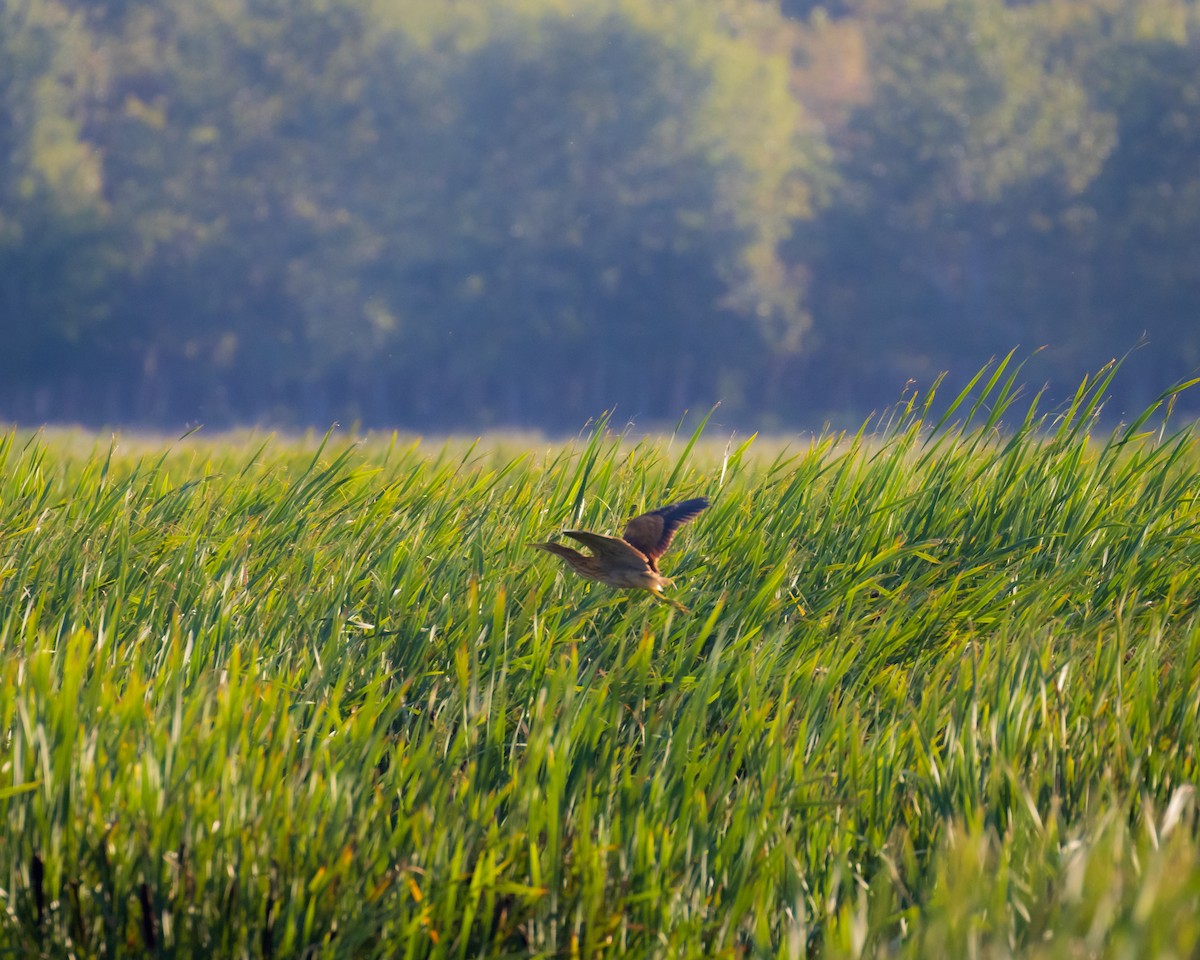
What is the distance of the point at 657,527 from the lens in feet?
13.1

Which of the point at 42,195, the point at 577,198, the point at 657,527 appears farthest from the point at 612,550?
the point at 42,195

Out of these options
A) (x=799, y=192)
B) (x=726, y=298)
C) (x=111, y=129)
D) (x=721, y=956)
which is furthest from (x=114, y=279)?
(x=721, y=956)

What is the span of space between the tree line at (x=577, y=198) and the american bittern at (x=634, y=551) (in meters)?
31.6

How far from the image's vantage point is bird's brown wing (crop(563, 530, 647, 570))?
3682mm

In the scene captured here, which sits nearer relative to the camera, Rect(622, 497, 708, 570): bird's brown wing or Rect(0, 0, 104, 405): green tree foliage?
Rect(622, 497, 708, 570): bird's brown wing

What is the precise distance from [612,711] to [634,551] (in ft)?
1.78

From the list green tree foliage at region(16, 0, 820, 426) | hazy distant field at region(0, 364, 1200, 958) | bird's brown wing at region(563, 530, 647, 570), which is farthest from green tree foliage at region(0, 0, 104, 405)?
bird's brown wing at region(563, 530, 647, 570)

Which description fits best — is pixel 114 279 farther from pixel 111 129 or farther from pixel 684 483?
pixel 684 483

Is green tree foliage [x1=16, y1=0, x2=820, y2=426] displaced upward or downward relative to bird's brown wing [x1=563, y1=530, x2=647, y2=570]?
upward

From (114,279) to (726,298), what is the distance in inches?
663

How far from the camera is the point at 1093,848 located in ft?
7.93

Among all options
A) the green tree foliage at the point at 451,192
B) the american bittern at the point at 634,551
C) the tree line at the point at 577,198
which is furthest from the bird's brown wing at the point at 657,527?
the green tree foliage at the point at 451,192

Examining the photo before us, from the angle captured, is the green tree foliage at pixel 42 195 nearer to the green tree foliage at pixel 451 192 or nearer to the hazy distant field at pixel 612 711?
the green tree foliage at pixel 451 192

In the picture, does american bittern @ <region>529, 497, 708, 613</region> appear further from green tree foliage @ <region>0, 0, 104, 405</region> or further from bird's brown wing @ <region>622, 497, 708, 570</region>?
green tree foliage @ <region>0, 0, 104, 405</region>
